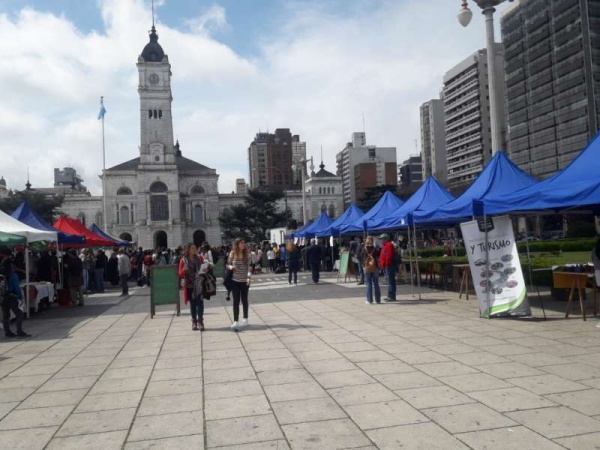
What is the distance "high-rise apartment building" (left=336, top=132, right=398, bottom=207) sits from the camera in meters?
150

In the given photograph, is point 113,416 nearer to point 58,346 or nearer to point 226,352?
point 226,352

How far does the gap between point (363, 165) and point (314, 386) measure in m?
146


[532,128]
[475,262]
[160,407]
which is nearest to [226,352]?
[160,407]

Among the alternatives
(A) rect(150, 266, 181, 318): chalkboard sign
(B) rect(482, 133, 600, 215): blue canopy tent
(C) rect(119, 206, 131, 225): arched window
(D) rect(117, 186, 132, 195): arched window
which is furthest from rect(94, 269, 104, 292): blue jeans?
(D) rect(117, 186, 132, 195): arched window

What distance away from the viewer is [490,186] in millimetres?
12867

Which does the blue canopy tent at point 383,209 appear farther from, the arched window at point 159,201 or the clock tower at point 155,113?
the clock tower at point 155,113

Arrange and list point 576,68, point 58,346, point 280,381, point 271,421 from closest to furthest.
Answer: point 271,421 → point 280,381 → point 58,346 → point 576,68

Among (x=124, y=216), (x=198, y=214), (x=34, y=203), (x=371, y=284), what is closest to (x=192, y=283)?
(x=371, y=284)

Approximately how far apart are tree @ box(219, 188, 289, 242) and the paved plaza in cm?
5517

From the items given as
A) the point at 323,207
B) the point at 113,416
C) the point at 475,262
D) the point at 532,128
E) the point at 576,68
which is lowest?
the point at 113,416

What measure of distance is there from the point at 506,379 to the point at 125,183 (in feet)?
296

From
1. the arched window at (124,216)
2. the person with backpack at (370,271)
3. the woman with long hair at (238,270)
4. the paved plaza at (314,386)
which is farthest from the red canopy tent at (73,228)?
the arched window at (124,216)

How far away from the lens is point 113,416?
17.6ft

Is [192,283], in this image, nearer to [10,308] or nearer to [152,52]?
[10,308]
